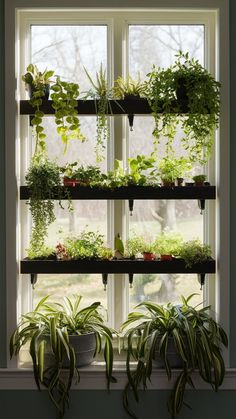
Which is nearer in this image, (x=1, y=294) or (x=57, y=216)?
(x=1, y=294)

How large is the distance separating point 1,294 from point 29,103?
112 cm

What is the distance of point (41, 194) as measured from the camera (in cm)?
350

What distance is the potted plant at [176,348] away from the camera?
3.37 m

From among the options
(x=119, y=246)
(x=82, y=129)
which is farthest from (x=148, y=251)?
(x=82, y=129)

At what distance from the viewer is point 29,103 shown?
353 centimetres

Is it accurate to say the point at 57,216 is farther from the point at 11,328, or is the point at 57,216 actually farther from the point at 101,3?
the point at 101,3

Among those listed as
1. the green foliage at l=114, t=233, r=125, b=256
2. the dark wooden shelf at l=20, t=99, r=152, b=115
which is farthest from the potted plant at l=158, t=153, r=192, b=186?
the green foliage at l=114, t=233, r=125, b=256

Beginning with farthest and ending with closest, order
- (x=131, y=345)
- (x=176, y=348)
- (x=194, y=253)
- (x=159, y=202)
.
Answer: (x=159, y=202)
(x=194, y=253)
(x=131, y=345)
(x=176, y=348)

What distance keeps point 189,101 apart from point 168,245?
85 centimetres

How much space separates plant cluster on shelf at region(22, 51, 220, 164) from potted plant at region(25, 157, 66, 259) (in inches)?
5.6

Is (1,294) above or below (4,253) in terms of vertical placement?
below

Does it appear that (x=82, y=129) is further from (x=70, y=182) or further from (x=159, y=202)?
(x=159, y=202)
